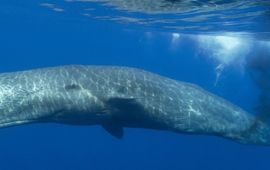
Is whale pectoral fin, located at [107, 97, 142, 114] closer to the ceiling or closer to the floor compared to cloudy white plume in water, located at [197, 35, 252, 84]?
closer to the ceiling

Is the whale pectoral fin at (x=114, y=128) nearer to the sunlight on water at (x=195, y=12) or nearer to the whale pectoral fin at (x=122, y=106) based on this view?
the whale pectoral fin at (x=122, y=106)

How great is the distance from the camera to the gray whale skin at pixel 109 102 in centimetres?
1296

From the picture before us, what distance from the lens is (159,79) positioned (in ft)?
48.9

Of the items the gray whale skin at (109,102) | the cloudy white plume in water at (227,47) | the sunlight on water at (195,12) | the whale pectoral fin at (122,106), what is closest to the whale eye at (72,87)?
the gray whale skin at (109,102)

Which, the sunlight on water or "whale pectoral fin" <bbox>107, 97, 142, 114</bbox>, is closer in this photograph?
"whale pectoral fin" <bbox>107, 97, 142, 114</bbox>

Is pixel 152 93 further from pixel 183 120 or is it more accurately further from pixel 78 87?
pixel 78 87

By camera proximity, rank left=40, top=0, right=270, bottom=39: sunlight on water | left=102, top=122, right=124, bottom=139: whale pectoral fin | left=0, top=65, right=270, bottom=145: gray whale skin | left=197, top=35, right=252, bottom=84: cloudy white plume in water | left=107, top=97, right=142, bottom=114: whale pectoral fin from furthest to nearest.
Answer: left=197, top=35, right=252, bottom=84: cloudy white plume in water < left=40, top=0, right=270, bottom=39: sunlight on water < left=102, top=122, right=124, bottom=139: whale pectoral fin < left=107, top=97, right=142, bottom=114: whale pectoral fin < left=0, top=65, right=270, bottom=145: gray whale skin

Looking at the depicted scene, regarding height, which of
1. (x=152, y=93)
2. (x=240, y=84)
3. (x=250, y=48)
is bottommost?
(x=240, y=84)

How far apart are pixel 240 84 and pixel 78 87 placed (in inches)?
2982

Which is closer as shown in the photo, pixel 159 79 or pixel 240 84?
pixel 159 79

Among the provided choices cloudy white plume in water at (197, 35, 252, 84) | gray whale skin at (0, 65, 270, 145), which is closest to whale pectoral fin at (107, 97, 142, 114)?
gray whale skin at (0, 65, 270, 145)

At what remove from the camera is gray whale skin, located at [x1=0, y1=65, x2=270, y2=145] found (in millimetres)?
12961

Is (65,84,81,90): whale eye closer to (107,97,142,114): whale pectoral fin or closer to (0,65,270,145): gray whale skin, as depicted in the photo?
(0,65,270,145): gray whale skin

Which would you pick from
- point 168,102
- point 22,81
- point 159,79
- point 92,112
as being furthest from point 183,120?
point 22,81
